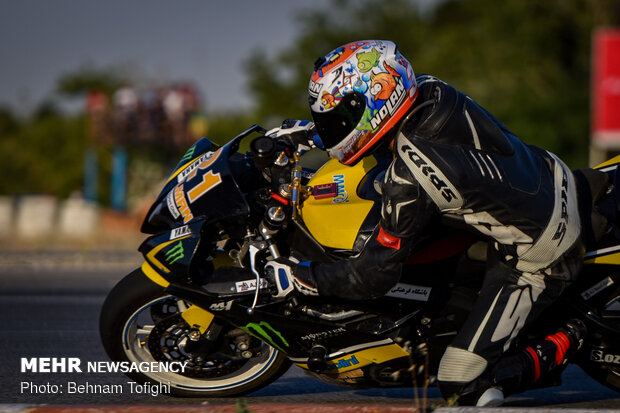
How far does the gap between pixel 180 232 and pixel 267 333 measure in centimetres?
61

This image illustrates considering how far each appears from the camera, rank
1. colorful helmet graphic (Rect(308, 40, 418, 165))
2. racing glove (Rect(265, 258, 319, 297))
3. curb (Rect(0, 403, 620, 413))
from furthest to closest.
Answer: racing glove (Rect(265, 258, 319, 297)), colorful helmet graphic (Rect(308, 40, 418, 165)), curb (Rect(0, 403, 620, 413))

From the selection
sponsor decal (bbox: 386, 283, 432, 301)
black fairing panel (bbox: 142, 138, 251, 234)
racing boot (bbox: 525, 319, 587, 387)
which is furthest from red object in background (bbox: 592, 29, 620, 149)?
black fairing panel (bbox: 142, 138, 251, 234)

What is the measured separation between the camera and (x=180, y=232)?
165 inches

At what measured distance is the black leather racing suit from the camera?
149 inches

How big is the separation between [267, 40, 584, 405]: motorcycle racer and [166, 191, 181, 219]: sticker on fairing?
536 millimetres

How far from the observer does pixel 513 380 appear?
4102 mm

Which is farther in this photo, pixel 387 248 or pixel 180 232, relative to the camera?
pixel 180 232

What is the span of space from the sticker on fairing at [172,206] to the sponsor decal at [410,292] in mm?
1042

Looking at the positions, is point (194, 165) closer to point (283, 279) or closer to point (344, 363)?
point (283, 279)

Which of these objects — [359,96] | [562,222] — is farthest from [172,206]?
[562,222]

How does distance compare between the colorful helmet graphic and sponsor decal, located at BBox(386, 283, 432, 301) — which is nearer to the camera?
the colorful helmet graphic

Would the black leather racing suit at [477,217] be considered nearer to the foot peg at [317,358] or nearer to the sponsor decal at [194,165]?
the foot peg at [317,358]
